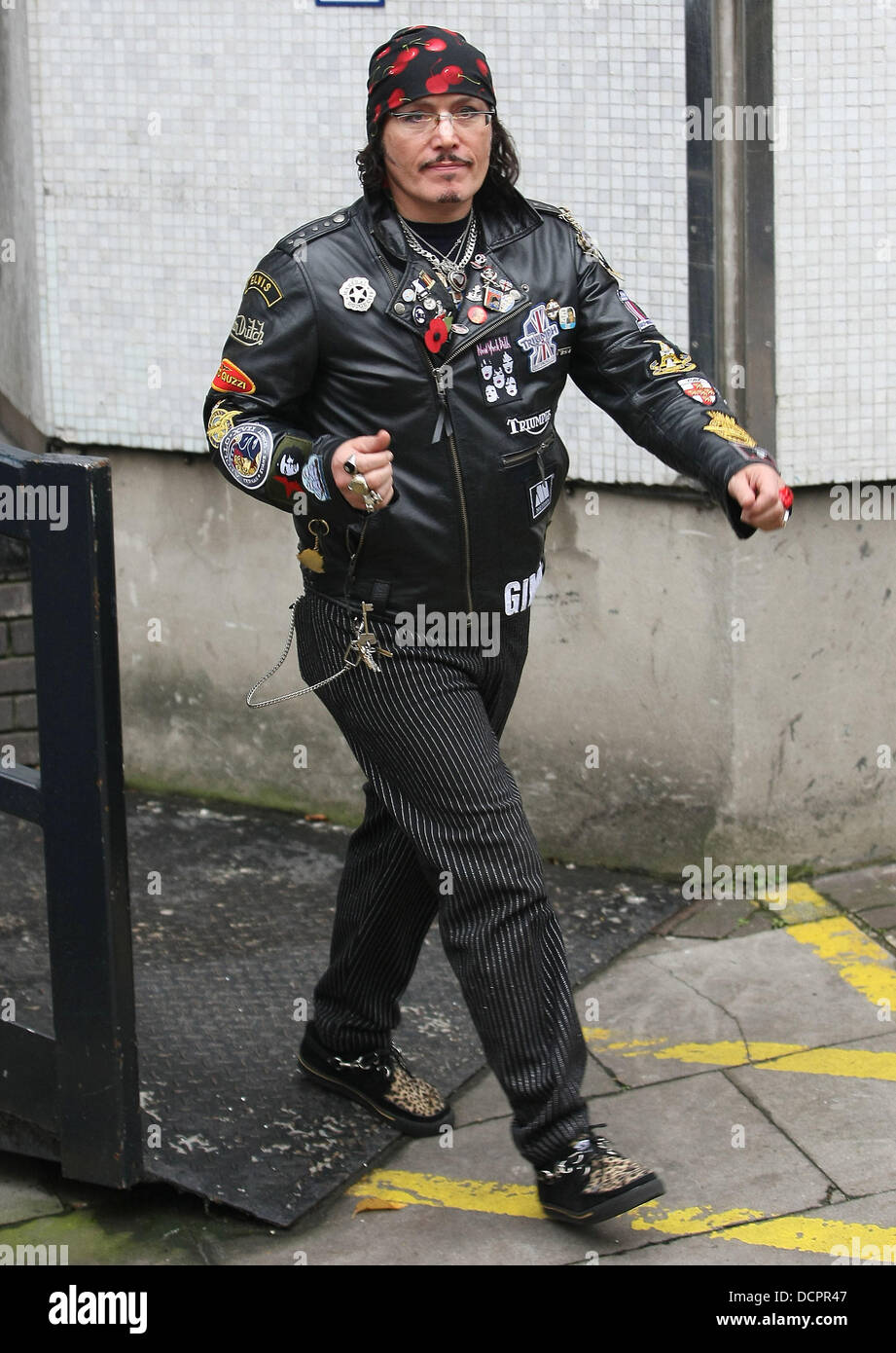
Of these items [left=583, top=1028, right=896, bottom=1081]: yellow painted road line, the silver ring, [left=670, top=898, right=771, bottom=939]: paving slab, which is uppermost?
the silver ring

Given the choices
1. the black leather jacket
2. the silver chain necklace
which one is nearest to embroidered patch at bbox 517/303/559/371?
the black leather jacket

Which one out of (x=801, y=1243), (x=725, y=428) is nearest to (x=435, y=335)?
(x=725, y=428)

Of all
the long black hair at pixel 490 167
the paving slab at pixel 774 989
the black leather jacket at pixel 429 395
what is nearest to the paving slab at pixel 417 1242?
the paving slab at pixel 774 989

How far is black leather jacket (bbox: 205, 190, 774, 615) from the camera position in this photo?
10.4 feet

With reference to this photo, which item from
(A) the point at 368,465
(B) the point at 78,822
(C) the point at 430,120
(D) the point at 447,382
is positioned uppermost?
(C) the point at 430,120

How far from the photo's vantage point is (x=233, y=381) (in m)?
3.21

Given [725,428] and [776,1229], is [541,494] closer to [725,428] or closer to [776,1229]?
[725,428]

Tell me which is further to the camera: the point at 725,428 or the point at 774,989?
the point at 774,989

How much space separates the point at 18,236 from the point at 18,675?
2.36 metres

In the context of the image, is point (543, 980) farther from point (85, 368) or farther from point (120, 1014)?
point (85, 368)

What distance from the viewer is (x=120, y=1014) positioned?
3236mm

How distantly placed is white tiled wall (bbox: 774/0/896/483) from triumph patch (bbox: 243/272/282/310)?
1.61 meters

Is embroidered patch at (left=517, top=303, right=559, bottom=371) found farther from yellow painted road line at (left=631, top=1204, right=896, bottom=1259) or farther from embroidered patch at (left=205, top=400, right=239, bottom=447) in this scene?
yellow painted road line at (left=631, top=1204, right=896, bottom=1259)
